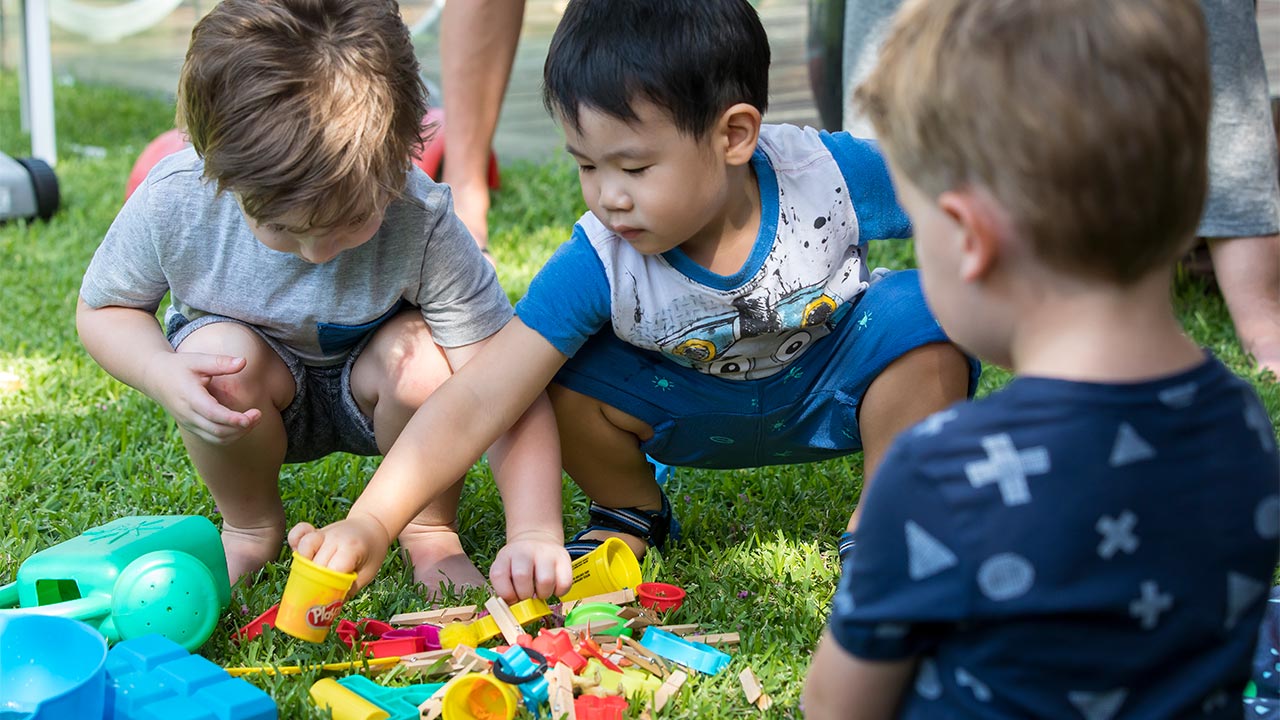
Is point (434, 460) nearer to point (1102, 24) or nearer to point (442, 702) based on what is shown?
point (442, 702)

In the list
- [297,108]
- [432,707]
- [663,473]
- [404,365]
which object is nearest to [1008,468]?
[432,707]

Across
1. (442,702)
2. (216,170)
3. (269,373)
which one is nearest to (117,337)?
(269,373)

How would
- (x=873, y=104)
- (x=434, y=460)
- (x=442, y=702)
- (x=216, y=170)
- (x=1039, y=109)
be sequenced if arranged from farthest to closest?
(x=434, y=460) → (x=216, y=170) → (x=442, y=702) → (x=873, y=104) → (x=1039, y=109)

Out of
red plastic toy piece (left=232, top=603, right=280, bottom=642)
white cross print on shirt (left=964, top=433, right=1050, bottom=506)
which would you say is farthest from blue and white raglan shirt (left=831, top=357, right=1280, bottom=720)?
red plastic toy piece (left=232, top=603, right=280, bottom=642)

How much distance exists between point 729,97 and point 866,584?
844 mm

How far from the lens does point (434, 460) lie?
181 centimetres

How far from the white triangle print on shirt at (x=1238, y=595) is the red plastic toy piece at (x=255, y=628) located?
119 centimetres

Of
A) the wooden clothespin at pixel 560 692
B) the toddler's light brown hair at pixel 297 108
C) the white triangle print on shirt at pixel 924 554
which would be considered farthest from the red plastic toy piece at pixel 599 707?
the toddler's light brown hair at pixel 297 108

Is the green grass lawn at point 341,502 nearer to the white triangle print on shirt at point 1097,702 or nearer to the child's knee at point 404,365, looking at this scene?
the child's knee at point 404,365

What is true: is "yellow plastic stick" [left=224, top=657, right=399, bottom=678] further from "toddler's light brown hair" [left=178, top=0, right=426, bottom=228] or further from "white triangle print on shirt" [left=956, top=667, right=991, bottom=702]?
"white triangle print on shirt" [left=956, top=667, right=991, bottom=702]

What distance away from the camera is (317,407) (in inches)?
83.0

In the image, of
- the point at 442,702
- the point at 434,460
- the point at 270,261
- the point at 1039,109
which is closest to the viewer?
the point at 1039,109

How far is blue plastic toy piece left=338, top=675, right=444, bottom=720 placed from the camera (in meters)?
1.50

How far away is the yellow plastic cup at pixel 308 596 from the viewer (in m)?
1.58
